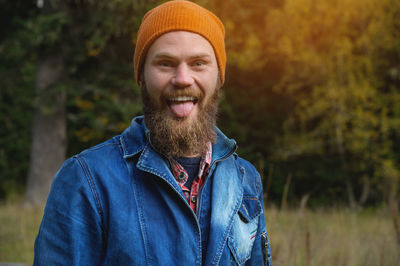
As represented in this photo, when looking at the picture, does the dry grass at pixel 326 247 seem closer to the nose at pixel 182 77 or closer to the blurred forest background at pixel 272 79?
the nose at pixel 182 77

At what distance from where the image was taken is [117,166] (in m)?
1.56

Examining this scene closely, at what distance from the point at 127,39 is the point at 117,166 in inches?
395

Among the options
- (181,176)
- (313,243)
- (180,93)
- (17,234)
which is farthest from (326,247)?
(17,234)

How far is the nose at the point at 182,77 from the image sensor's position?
167 centimetres

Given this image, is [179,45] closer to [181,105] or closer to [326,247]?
[181,105]

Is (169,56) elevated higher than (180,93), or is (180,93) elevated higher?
(169,56)

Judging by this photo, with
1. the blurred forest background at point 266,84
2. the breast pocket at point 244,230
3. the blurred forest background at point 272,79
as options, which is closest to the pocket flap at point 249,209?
the breast pocket at point 244,230

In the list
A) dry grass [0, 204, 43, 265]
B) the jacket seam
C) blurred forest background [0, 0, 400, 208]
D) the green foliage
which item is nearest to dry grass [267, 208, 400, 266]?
the jacket seam

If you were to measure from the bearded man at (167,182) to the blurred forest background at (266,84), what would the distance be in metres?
5.99

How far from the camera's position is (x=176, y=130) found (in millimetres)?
1733

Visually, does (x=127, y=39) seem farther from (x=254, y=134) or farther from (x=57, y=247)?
(x=57, y=247)

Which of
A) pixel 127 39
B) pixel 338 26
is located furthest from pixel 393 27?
pixel 127 39

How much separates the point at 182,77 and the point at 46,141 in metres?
8.91

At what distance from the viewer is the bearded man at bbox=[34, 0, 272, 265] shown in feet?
4.75
